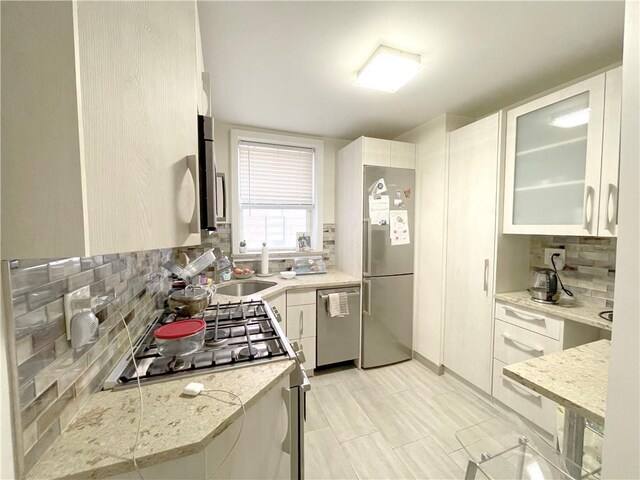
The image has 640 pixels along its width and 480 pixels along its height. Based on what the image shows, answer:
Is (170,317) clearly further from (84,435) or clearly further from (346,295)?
(346,295)

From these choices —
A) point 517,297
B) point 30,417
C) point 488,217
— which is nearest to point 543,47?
point 488,217

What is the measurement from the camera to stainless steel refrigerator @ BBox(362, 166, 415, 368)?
239 cm

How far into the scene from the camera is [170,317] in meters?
1.31

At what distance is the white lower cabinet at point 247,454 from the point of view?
1.90 feet

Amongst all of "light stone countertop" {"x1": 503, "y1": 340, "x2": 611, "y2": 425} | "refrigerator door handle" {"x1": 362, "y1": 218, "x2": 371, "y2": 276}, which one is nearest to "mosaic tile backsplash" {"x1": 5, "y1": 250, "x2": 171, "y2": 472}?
"light stone countertop" {"x1": 503, "y1": 340, "x2": 611, "y2": 425}

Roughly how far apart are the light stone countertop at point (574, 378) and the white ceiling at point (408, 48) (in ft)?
5.01

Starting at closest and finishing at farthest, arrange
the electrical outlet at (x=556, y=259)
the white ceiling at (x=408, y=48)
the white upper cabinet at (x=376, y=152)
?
the white ceiling at (x=408, y=48), the electrical outlet at (x=556, y=259), the white upper cabinet at (x=376, y=152)

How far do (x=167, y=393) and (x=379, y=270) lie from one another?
77.9 inches

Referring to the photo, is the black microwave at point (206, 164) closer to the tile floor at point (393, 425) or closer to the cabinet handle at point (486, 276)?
the tile floor at point (393, 425)

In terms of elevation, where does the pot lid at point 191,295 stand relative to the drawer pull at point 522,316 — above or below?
above

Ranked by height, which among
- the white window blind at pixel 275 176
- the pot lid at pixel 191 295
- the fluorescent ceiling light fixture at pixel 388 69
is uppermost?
the fluorescent ceiling light fixture at pixel 388 69

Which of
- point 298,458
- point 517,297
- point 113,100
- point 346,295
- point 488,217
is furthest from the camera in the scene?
point 346,295

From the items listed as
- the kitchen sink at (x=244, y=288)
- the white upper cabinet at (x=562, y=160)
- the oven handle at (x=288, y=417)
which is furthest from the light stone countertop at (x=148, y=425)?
the white upper cabinet at (x=562, y=160)

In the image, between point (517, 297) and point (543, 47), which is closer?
point (543, 47)
